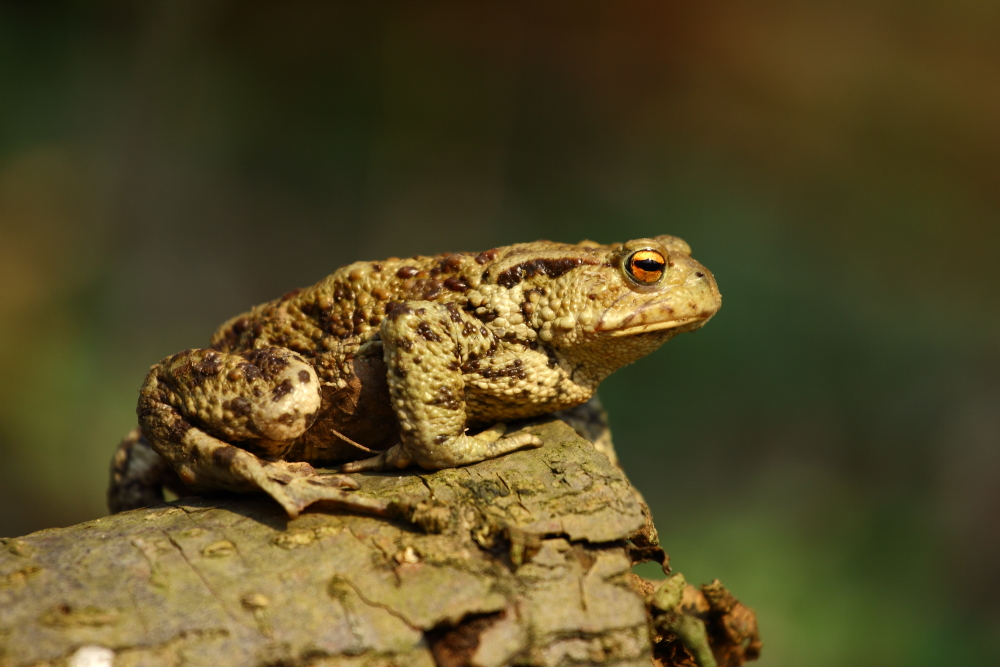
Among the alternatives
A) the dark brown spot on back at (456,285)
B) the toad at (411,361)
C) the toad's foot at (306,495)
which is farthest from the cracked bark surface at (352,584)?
the dark brown spot on back at (456,285)

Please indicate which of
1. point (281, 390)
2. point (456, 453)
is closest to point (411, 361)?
point (456, 453)

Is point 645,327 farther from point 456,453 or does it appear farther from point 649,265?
point 456,453

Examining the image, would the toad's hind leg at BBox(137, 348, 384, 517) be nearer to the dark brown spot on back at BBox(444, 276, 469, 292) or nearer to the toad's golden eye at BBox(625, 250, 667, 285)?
the dark brown spot on back at BBox(444, 276, 469, 292)

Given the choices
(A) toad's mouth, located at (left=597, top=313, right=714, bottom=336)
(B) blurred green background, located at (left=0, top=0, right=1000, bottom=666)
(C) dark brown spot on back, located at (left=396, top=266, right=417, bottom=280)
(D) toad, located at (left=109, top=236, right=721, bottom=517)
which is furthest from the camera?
(B) blurred green background, located at (left=0, top=0, right=1000, bottom=666)

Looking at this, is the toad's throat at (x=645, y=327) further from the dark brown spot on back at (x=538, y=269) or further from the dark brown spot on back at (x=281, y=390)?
the dark brown spot on back at (x=281, y=390)

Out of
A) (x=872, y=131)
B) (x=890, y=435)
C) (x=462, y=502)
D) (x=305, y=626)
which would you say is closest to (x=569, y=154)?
(x=872, y=131)

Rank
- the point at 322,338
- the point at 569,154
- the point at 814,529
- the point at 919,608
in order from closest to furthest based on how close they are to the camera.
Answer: the point at 322,338 < the point at 919,608 < the point at 814,529 < the point at 569,154

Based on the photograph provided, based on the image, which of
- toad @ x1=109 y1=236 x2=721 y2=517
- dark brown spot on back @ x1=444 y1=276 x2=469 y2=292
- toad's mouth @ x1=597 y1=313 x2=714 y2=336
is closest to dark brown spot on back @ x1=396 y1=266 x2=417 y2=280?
toad @ x1=109 y1=236 x2=721 y2=517

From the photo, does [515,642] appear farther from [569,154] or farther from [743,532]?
[569,154]

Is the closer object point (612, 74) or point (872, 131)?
point (872, 131)
